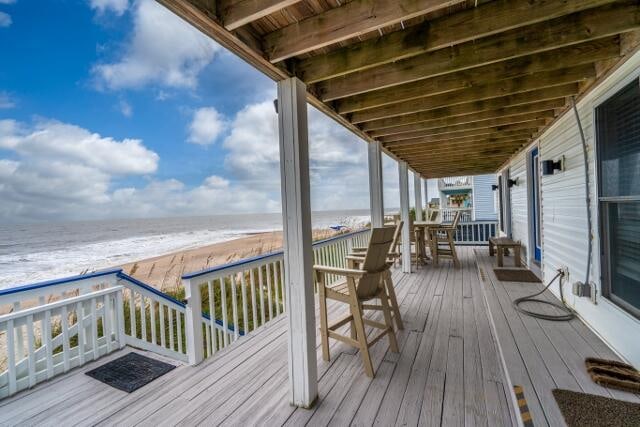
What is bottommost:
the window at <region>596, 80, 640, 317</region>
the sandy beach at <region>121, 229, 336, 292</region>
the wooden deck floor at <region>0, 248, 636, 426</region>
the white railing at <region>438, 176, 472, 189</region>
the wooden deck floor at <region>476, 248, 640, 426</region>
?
the sandy beach at <region>121, 229, 336, 292</region>

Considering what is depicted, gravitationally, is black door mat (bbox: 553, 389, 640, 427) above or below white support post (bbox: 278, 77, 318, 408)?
below

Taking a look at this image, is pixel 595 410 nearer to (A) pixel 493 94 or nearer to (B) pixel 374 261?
(B) pixel 374 261

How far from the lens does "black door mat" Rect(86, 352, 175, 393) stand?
2317 millimetres

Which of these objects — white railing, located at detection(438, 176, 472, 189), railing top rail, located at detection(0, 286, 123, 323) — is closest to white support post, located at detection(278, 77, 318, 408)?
railing top rail, located at detection(0, 286, 123, 323)

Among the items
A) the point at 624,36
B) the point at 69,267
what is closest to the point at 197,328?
the point at 624,36

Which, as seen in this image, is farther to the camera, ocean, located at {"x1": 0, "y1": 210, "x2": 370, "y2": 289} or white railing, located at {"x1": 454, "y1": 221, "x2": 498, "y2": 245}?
white railing, located at {"x1": 454, "y1": 221, "x2": 498, "y2": 245}

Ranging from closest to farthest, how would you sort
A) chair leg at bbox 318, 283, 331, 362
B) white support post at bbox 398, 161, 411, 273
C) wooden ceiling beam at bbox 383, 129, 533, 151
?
chair leg at bbox 318, 283, 331, 362
wooden ceiling beam at bbox 383, 129, 533, 151
white support post at bbox 398, 161, 411, 273

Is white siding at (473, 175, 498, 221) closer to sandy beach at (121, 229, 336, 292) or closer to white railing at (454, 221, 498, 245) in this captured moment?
white railing at (454, 221, 498, 245)

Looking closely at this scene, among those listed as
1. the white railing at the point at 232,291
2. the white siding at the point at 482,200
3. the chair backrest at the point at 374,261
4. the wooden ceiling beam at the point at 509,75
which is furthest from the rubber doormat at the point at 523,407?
the white siding at the point at 482,200

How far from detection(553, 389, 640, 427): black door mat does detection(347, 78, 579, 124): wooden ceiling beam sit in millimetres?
2455

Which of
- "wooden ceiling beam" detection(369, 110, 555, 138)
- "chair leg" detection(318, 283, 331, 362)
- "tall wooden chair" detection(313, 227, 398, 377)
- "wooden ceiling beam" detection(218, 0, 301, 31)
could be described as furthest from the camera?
"wooden ceiling beam" detection(369, 110, 555, 138)

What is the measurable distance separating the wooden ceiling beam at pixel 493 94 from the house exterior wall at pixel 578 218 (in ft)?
0.84

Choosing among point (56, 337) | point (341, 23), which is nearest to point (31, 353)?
point (56, 337)

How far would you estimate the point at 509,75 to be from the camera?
2307 mm
